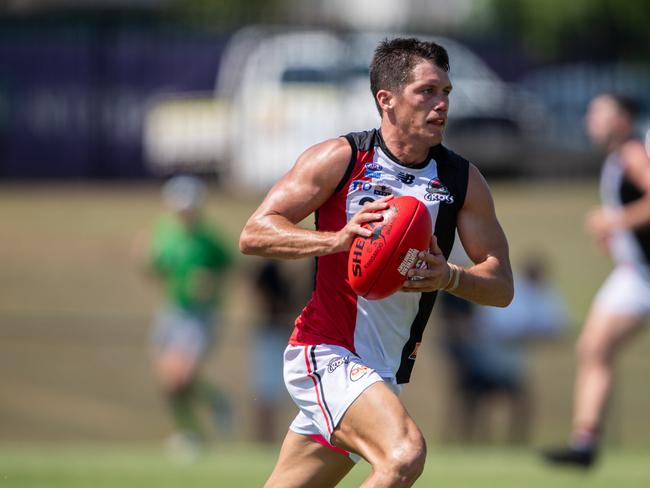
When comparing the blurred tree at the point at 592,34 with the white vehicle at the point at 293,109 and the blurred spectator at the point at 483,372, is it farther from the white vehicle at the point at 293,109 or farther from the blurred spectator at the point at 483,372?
the blurred spectator at the point at 483,372

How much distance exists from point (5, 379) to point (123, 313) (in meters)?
4.89

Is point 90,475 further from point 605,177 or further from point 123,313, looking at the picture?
point 123,313

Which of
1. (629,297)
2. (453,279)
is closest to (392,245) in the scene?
(453,279)

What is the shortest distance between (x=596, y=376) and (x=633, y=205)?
44.8 inches

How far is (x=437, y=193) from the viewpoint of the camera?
5.41 metres

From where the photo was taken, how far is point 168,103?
20938 millimetres

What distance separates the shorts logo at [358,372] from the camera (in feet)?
17.4

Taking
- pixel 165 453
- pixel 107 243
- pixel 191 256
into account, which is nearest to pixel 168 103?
pixel 107 243

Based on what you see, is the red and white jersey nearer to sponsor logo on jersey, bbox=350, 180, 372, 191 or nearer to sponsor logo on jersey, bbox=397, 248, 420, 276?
sponsor logo on jersey, bbox=350, 180, 372, 191

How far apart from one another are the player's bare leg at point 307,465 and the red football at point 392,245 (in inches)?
30.9

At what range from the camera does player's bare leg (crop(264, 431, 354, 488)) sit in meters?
5.43

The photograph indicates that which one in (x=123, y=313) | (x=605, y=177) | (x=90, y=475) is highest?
(x=605, y=177)

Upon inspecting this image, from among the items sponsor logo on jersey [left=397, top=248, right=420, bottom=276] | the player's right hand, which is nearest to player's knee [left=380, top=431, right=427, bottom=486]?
sponsor logo on jersey [left=397, top=248, right=420, bottom=276]

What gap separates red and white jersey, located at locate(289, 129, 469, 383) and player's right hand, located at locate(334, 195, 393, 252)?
0.31m
